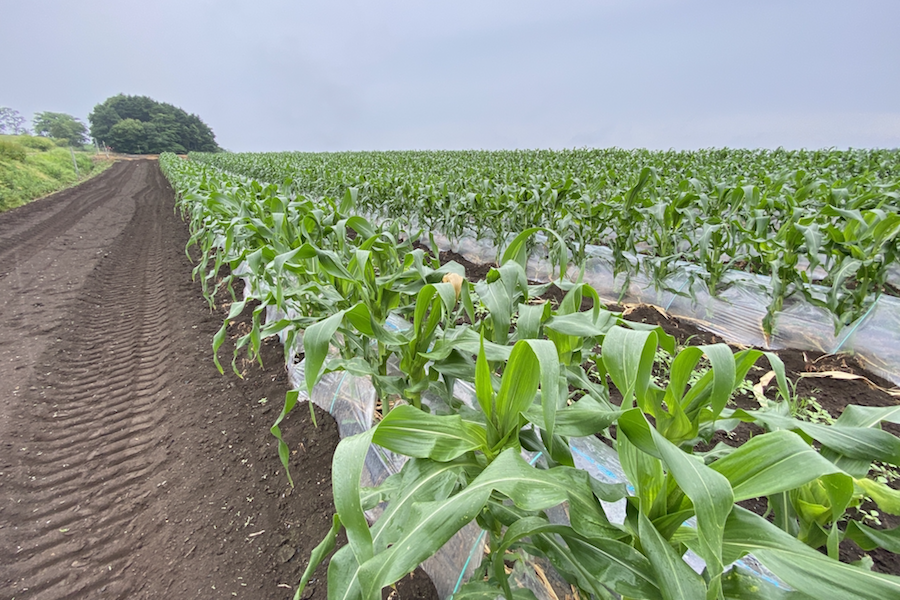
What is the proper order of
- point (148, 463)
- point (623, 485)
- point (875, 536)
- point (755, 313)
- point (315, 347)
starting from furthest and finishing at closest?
point (755, 313), point (148, 463), point (315, 347), point (623, 485), point (875, 536)

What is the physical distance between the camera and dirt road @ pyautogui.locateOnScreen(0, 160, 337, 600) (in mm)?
1505

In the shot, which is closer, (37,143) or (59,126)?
(37,143)

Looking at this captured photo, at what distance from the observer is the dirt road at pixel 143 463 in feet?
4.94

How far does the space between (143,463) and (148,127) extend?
60398mm

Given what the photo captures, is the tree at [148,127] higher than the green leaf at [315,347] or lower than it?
higher

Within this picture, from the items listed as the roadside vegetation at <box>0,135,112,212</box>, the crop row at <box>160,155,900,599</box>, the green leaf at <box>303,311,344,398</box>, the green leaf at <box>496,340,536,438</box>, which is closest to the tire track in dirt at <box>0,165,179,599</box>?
the green leaf at <box>303,311,344,398</box>

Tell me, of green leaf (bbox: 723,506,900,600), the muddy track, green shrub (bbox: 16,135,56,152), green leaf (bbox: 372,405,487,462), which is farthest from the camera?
green shrub (bbox: 16,135,56,152)

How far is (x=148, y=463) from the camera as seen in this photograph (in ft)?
6.62

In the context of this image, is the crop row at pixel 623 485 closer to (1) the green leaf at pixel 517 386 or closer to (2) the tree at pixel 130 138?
(1) the green leaf at pixel 517 386

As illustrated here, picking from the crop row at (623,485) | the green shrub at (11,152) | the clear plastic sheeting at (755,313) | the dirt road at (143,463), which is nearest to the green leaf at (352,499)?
the crop row at (623,485)

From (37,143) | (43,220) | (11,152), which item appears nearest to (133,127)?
(37,143)

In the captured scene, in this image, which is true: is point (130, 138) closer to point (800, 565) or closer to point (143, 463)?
point (143, 463)

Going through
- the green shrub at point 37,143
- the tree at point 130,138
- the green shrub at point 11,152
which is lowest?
the green shrub at point 11,152

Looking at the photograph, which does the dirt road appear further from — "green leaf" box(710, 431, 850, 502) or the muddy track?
the muddy track
